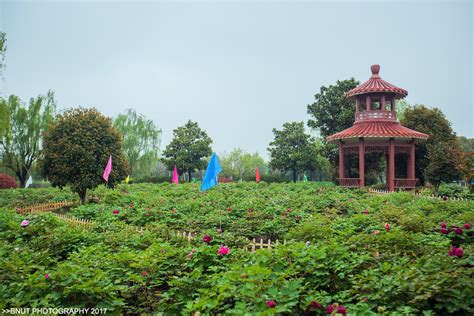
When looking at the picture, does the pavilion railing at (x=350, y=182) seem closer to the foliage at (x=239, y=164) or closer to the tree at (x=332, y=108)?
the tree at (x=332, y=108)

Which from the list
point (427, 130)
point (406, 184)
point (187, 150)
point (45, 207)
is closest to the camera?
point (45, 207)

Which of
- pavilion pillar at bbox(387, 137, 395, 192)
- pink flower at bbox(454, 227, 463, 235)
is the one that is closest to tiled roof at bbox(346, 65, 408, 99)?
pavilion pillar at bbox(387, 137, 395, 192)

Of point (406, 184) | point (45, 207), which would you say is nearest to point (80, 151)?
point (45, 207)

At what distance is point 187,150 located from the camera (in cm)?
4381

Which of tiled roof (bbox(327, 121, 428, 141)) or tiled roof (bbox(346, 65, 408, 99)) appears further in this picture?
tiled roof (bbox(346, 65, 408, 99))

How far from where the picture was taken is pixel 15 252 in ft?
22.1

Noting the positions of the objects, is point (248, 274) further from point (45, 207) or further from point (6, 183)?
point (6, 183)

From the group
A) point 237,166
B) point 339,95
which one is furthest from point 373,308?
point 237,166

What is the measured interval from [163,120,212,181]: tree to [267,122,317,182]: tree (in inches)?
327

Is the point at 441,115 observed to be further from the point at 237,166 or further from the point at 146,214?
the point at 237,166

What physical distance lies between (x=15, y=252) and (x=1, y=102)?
2264cm

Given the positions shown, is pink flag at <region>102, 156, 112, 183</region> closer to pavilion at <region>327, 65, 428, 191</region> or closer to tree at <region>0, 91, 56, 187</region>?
pavilion at <region>327, 65, 428, 191</region>

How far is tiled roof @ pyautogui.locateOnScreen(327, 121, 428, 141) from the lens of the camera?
2131 centimetres

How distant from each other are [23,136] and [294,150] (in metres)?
27.5
